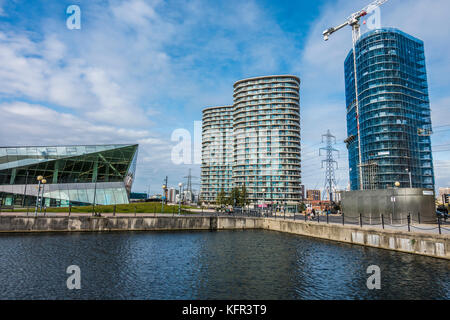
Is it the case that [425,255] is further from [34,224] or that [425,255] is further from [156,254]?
[34,224]

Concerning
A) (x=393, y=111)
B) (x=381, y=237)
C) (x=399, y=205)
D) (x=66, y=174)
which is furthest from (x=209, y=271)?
(x=393, y=111)

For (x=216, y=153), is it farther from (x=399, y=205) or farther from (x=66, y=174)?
(x=399, y=205)

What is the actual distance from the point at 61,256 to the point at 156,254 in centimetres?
594

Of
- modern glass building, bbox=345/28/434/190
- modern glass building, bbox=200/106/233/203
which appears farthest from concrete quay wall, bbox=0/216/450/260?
modern glass building, bbox=200/106/233/203

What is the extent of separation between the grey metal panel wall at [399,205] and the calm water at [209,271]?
609 centimetres

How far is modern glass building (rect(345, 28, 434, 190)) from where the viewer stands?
85.5 metres

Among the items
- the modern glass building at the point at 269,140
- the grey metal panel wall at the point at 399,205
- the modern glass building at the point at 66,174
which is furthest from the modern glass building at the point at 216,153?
the grey metal panel wall at the point at 399,205

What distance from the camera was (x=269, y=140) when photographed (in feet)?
390

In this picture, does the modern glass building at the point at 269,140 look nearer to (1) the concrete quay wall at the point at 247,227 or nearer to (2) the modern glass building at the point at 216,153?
(2) the modern glass building at the point at 216,153

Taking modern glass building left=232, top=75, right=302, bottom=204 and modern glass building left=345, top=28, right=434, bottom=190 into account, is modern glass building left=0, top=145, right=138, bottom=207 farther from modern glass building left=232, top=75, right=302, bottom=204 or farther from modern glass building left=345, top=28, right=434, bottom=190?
modern glass building left=345, top=28, right=434, bottom=190

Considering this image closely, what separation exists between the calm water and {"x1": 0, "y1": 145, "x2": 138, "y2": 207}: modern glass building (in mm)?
25773

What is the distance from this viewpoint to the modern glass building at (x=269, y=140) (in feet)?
374

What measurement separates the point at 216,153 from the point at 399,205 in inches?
4895
